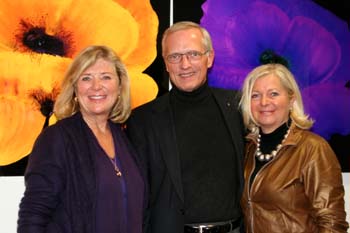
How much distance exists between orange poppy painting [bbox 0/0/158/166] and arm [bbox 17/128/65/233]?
766 mm

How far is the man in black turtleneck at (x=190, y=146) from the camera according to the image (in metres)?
2.07

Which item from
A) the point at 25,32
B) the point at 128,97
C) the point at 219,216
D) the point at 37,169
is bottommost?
the point at 219,216

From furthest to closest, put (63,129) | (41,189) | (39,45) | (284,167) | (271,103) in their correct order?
1. (39,45)
2. (271,103)
3. (284,167)
4. (63,129)
5. (41,189)

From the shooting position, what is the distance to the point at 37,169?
1.57m

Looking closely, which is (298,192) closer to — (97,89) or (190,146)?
(190,146)

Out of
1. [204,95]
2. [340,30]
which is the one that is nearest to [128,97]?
[204,95]

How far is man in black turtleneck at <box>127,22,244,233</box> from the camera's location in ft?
6.80

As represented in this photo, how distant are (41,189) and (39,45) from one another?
1.07 meters

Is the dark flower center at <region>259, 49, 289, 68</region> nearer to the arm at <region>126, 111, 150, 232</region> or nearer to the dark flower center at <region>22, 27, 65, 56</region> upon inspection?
the arm at <region>126, 111, 150, 232</region>

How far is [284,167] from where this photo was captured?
1.97 metres

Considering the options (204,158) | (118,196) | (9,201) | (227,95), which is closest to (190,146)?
(204,158)

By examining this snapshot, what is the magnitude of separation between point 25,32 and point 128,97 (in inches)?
29.7

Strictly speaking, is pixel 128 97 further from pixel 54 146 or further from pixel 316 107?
pixel 316 107

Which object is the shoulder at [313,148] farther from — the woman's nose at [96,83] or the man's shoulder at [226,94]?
the woman's nose at [96,83]
